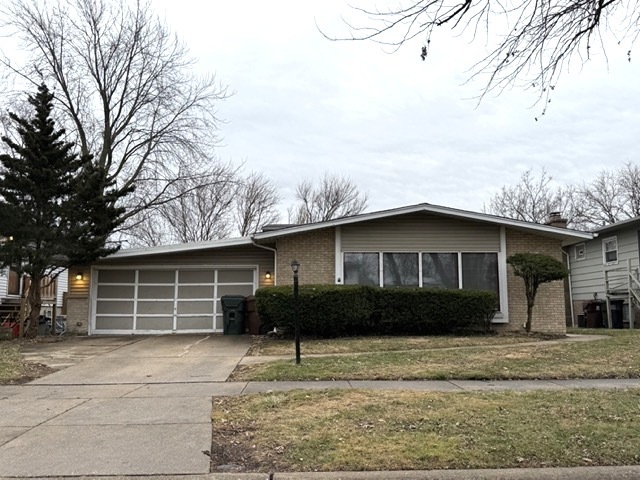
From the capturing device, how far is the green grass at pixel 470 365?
8.45 m

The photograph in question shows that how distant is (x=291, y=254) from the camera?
15.3 meters

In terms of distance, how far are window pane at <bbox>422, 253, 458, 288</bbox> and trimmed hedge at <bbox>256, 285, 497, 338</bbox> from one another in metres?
0.95

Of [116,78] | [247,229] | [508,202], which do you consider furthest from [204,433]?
[508,202]

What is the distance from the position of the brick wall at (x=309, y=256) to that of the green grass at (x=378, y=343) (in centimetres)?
210

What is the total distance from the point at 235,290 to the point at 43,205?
6.17 meters

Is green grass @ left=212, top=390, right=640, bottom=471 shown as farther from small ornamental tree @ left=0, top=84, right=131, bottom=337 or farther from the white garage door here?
the white garage door

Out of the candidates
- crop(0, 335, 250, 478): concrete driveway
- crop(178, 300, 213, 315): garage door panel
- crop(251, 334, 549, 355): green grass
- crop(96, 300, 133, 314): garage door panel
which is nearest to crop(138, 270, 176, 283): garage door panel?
crop(178, 300, 213, 315): garage door panel

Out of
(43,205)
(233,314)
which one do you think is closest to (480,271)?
(233,314)

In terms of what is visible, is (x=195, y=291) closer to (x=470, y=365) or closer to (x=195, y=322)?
(x=195, y=322)

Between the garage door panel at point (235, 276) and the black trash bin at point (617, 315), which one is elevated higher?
the garage door panel at point (235, 276)

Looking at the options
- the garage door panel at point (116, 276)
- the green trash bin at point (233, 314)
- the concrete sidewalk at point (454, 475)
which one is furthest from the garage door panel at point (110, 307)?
the concrete sidewalk at point (454, 475)

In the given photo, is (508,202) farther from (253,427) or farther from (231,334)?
(253,427)

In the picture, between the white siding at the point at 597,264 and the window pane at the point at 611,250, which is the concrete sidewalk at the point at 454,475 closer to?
the white siding at the point at 597,264

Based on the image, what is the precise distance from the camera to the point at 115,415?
20.6 feet
